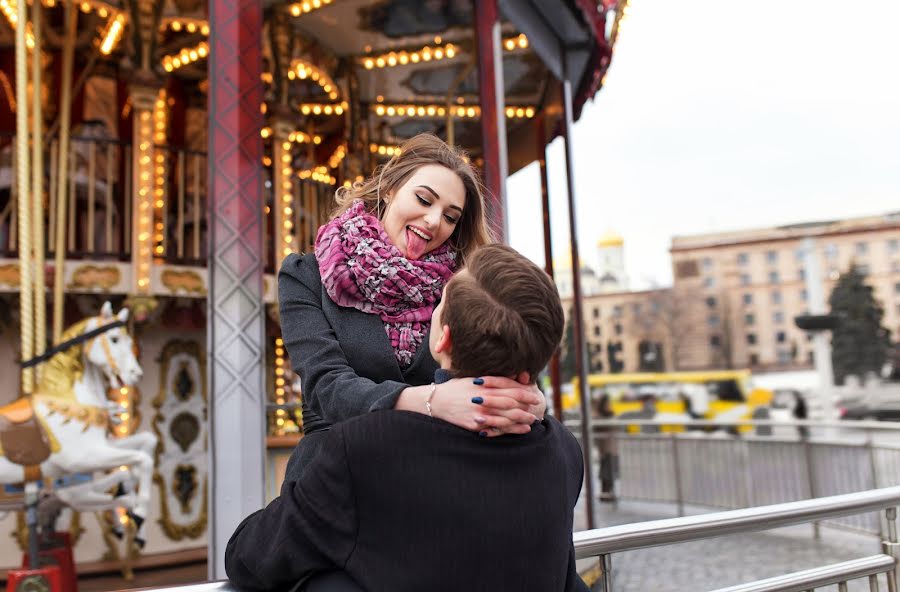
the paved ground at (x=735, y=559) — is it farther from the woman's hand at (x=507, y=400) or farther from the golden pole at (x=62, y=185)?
the woman's hand at (x=507, y=400)

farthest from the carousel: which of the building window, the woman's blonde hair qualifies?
the building window

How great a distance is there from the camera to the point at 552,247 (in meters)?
8.33

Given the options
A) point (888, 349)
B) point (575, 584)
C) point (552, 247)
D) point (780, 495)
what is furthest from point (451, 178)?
point (888, 349)

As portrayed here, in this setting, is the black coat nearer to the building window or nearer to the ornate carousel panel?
the ornate carousel panel

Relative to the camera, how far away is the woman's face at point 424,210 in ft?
4.72

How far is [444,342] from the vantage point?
44.1 inches

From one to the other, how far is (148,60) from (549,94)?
4.70m

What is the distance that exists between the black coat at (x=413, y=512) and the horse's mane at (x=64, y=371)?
4.75 m

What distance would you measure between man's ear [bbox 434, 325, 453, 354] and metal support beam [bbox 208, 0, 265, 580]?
2.98 meters

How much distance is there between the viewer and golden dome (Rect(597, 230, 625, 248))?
80312mm

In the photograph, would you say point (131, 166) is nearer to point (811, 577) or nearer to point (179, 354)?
point (179, 354)

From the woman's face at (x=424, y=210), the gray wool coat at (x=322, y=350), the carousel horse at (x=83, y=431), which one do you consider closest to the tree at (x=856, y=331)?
the carousel horse at (x=83, y=431)

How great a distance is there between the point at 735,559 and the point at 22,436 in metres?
5.37

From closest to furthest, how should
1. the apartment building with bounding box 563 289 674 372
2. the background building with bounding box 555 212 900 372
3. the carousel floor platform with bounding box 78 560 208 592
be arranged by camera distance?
the carousel floor platform with bounding box 78 560 208 592 → the apartment building with bounding box 563 289 674 372 → the background building with bounding box 555 212 900 372
